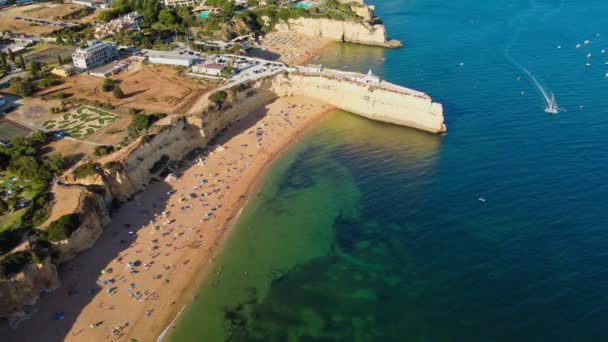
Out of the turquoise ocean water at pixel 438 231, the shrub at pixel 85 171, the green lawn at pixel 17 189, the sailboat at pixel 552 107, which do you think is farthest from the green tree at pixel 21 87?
the sailboat at pixel 552 107

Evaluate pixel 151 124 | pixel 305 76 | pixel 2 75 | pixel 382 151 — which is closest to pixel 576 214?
pixel 382 151

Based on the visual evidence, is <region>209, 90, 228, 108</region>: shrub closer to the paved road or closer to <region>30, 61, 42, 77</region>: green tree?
<region>30, 61, 42, 77</region>: green tree

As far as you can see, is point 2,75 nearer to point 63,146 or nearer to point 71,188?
point 63,146

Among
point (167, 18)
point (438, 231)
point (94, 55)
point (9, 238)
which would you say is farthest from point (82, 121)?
point (438, 231)

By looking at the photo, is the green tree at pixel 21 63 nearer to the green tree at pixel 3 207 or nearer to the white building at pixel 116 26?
the white building at pixel 116 26

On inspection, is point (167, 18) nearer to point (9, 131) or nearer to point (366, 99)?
point (9, 131)
